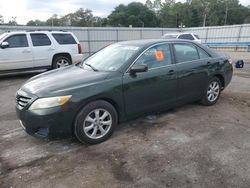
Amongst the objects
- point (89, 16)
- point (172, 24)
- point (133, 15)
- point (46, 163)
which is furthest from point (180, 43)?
point (89, 16)

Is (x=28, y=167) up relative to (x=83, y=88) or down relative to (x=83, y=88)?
down

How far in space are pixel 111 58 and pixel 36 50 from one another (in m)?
5.69

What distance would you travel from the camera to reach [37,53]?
909 cm

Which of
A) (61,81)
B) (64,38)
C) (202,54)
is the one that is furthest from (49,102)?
(64,38)

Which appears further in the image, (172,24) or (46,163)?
(172,24)

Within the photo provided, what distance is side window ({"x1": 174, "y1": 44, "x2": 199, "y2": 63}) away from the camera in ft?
15.4

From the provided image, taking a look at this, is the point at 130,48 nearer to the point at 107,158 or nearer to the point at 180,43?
the point at 180,43

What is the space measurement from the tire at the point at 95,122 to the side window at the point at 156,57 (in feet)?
3.34

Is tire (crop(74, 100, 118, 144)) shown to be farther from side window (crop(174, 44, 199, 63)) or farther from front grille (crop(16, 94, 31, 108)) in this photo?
side window (crop(174, 44, 199, 63))

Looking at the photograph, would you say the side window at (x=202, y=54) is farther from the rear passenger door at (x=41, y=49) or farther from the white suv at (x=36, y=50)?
the rear passenger door at (x=41, y=49)

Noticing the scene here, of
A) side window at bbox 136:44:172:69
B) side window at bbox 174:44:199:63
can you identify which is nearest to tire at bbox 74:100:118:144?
side window at bbox 136:44:172:69

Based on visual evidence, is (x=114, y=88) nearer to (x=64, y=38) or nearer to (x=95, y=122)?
(x=95, y=122)

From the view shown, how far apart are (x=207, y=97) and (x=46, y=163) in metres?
3.68

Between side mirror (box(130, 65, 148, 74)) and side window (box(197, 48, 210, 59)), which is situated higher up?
side window (box(197, 48, 210, 59))
